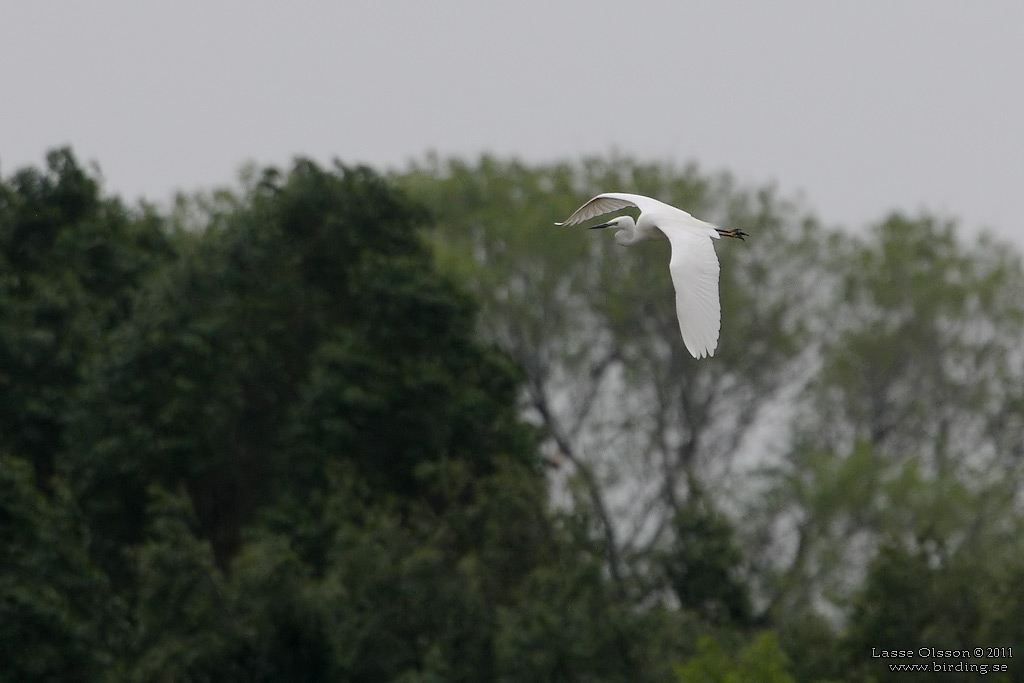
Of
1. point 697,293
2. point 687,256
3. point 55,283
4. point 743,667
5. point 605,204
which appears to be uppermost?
point 55,283

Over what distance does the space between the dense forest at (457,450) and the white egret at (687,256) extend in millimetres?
7587

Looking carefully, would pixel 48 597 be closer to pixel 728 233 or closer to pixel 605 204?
pixel 605 204

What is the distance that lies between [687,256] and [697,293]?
661mm

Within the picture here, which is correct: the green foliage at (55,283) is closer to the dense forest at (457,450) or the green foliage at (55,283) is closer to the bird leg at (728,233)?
the dense forest at (457,450)

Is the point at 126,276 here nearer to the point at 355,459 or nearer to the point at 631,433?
the point at 355,459

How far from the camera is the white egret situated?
477 inches

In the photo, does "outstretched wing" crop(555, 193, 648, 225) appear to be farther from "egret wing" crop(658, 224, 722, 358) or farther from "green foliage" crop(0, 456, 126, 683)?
"green foliage" crop(0, 456, 126, 683)

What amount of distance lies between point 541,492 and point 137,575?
18.7ft

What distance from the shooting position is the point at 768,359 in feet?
129

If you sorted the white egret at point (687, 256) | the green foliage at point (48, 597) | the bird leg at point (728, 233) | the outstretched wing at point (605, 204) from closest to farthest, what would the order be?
1. the white egret at point (687, 256)
2. the bird leg at point (728, 233)
3. the outstretched wing at point (605, 204)
4. the green foliage at point (48, 597)

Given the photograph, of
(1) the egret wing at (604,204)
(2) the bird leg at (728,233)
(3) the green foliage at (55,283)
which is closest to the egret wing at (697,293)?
(2) the bird leg at (728,233)

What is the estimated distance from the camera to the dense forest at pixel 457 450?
24.1 m

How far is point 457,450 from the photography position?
90.8 feet

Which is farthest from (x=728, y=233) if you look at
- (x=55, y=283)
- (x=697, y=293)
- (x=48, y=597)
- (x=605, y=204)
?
(x=55, y=283)
